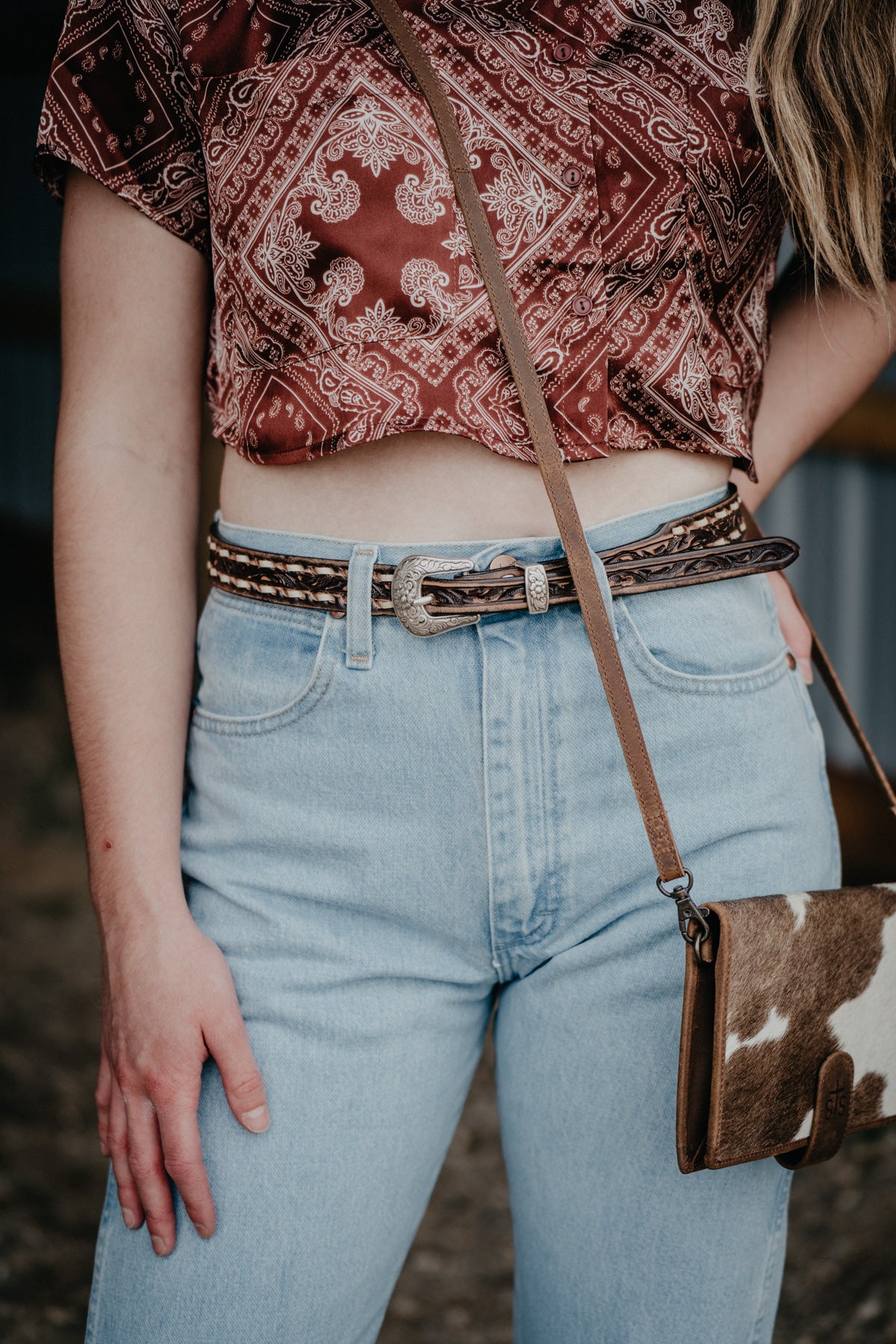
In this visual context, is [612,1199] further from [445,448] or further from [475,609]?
[445,448]

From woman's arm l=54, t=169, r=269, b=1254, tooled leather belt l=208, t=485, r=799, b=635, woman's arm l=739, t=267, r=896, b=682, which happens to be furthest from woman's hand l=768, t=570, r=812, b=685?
woman's arm l=54, t=169, r=269, b=1254

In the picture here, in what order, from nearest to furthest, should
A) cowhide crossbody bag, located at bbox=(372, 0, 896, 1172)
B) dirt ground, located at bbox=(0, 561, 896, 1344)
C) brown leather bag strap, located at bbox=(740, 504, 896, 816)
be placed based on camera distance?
cowhide crossbody bag, located at bbox=(372, 0, 896, 1172), brown leather bag strap, located at bbox=(740, 504, 896, 816), dirt ground, located at bbox=(0, 561, 896, 1344)

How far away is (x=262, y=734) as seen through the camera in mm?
986

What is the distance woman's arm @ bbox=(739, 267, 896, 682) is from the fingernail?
695 millimetres

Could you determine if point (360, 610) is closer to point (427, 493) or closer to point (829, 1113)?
point (427, 493)

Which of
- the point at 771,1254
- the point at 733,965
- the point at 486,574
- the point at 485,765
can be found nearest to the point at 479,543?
the point at 486,574

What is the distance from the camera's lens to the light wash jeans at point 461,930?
940 mm

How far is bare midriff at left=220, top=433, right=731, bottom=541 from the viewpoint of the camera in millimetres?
959

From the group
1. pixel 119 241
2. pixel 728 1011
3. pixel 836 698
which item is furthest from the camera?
pixel 836 698

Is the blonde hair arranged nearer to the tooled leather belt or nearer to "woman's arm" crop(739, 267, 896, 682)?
"woman's arm" crop(739, 267, 896, 682)

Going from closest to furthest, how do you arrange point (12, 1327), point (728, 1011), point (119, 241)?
1. point (728, 1011)
2. point (119, 241)
3. point (12, 1327)

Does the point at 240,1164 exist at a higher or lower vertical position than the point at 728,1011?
lower

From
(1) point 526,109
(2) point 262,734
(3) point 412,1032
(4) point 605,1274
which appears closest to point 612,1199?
(4) point 605,1274

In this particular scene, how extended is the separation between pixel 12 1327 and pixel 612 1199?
5.93 ft
